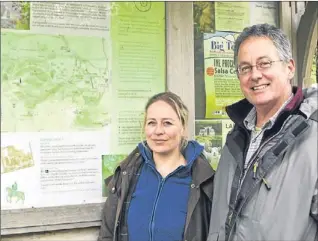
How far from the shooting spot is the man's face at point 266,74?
186 centimetres

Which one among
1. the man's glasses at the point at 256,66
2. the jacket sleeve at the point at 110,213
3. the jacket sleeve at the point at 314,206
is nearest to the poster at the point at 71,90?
the jacket sleeve at the point at 110,213

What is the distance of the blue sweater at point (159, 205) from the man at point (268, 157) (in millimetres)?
292

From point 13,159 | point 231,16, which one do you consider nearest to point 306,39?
point 231,16

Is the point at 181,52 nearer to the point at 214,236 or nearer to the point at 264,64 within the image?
the point at 264,64

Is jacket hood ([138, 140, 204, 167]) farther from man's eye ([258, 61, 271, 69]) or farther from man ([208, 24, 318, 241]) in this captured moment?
man's eye ([258, 61, 271, 69])

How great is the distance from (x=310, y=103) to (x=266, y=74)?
227 millimetres

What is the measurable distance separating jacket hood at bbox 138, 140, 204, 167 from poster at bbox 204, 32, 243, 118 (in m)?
0.53

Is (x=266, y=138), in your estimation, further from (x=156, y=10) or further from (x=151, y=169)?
(x=156, y=10)

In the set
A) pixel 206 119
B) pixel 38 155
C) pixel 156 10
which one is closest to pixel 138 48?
pixel 156 10

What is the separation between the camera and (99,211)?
267cm

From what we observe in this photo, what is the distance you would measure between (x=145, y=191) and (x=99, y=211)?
45 cm

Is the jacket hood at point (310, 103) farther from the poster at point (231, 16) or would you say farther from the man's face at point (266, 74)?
the poster at point (231, 16)

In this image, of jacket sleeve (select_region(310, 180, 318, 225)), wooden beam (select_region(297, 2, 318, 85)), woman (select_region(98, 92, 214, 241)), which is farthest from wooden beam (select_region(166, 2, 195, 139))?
jacket sleeve (select_region(310, 180, 318, 225))

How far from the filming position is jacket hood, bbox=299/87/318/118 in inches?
68.0
